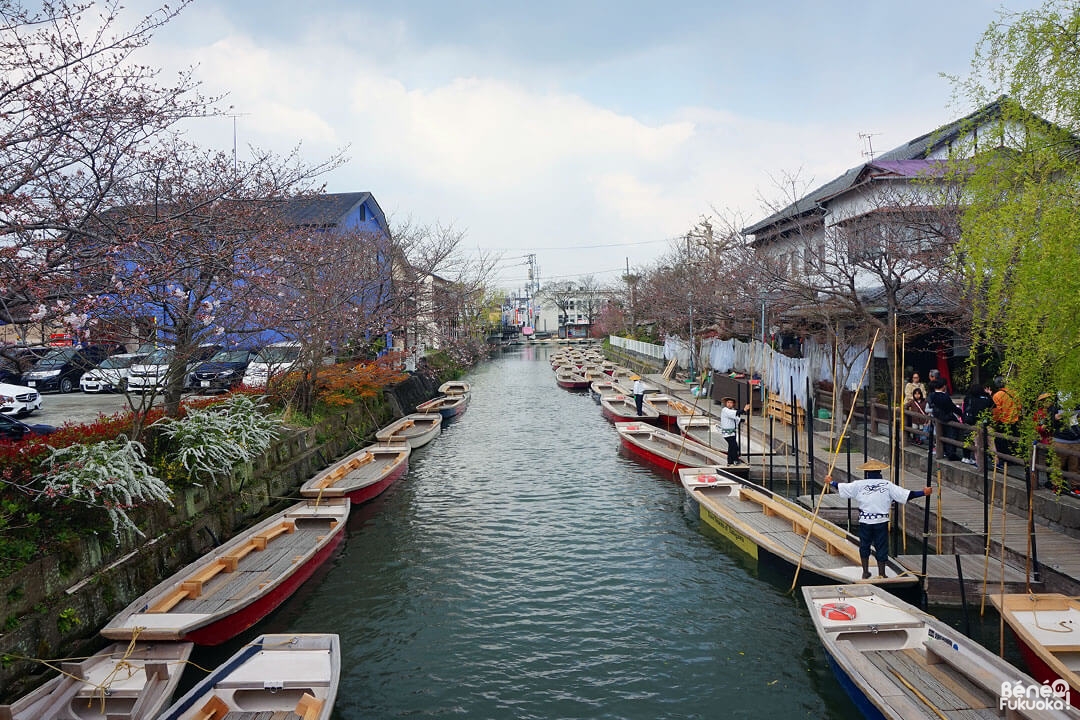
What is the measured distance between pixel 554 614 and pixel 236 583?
15.6 feet

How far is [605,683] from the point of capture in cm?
827

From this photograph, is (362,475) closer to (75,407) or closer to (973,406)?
(75,407)

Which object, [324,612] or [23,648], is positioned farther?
[324,612]

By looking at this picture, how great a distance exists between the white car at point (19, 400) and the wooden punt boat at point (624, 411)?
18.9 metres

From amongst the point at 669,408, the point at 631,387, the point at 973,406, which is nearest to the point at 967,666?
the point at 973,406

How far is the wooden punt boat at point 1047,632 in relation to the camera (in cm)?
655

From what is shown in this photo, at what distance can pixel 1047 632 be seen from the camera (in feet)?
23.9

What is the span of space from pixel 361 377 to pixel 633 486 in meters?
10.1

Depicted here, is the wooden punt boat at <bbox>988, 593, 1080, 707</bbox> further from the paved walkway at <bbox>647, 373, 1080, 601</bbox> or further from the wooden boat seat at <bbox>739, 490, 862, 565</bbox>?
the wooden boat seat at <bbox>739, 490, 862, 565</bbox>

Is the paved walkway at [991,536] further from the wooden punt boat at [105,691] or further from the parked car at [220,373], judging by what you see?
the parked car at [220,373]

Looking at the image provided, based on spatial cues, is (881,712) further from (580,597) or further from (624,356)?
(624,356)

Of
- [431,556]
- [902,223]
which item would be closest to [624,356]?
[902,223]

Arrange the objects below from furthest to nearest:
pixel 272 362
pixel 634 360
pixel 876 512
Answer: pixel 634 360, pixel 272 362, pixel 876 512

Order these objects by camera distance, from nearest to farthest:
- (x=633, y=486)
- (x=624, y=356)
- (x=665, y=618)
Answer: (x=665, y=618), (x=633, y=486), (x=624, y=356)
